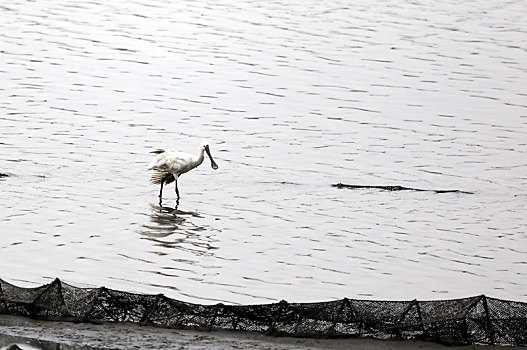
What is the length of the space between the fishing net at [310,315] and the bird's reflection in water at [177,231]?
359 cm

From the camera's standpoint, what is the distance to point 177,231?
505 inches

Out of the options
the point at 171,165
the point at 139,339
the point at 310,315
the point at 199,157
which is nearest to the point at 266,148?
the point at 199,157

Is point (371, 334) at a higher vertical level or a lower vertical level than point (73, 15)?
lower

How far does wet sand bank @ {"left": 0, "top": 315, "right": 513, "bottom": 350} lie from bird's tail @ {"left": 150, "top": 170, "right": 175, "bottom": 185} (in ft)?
21.4

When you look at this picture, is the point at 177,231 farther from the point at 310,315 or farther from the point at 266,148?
the point at 310,315

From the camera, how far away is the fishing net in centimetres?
790

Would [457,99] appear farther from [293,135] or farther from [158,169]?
→ [158,169]

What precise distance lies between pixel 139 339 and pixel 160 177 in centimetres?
697

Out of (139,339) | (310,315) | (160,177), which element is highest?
(160,177)

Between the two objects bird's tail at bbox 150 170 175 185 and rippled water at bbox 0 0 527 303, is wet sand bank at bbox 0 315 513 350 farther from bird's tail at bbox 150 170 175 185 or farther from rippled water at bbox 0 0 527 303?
bird's tail at bbox 150 170 175 185

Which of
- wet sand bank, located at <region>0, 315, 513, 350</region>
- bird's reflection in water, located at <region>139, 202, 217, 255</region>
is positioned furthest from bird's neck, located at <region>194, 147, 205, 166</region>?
wet sand bank, located at <region>0, 315, 513, 350</region>

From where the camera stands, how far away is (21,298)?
26.9 ft

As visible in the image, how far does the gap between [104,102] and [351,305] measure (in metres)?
13.0

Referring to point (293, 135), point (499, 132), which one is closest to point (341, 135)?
point (293, 135)
